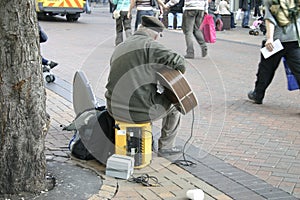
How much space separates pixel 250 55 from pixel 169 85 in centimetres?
816

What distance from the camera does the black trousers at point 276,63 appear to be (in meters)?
6.98

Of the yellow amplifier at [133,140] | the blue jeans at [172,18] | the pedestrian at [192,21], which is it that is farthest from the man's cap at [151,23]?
the blue jeans at [172,18]

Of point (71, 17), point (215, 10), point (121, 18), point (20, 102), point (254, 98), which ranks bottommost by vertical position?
point (71, 17)

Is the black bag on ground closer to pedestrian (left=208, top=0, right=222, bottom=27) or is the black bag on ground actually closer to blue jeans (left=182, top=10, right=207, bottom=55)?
blue jeans (left=182, top=10, right=207, bottom=55)

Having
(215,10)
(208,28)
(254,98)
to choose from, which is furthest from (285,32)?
(215,10)

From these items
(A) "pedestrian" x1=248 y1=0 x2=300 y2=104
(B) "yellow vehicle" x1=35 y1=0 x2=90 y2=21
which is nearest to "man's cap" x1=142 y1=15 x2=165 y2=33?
(A) "pedestrian" x1=248 y1=0 x2=300 y2=104

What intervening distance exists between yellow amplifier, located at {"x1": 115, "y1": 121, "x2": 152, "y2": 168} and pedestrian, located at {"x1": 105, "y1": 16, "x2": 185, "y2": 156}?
2.4 inches

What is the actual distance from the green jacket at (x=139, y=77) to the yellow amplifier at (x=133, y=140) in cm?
6

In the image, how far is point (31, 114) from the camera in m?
4.17

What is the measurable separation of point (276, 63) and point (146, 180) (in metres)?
3.34

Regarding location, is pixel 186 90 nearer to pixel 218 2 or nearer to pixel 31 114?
pixel 31 114

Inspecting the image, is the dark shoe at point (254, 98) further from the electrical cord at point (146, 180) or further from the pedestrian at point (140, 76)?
the electrical cord at point (146, 180)

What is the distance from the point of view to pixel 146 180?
15.2 ft

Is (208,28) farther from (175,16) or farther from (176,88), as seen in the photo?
(176,88)
